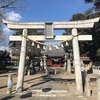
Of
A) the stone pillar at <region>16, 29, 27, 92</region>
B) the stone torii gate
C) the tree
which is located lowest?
the stone pillar at <region>16, 29, 27, 92</region>

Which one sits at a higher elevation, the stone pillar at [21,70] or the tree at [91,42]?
the tree at [91,42]

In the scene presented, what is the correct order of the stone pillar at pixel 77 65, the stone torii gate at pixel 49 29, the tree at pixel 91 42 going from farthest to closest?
the tree at pixel 91 42 < the stone torii gate at pixel 49 29 < the stone pillar at pixel 77 65

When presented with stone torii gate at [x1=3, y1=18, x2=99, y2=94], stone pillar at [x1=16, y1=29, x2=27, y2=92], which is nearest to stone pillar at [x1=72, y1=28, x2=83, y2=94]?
stone torii gate at [x1=3, y1=18, x2=99, y2=94]

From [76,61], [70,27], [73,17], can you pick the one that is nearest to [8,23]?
[70,27]

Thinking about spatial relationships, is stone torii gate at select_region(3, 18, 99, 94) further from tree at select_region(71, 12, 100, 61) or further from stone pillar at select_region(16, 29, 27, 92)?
tree at select_region(71, 12, 100, 61)

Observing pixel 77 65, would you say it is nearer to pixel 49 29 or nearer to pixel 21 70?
pixel 49 29

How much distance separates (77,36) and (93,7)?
35.6 ft

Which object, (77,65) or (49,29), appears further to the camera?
(49,29)

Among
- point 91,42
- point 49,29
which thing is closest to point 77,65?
point 49,29

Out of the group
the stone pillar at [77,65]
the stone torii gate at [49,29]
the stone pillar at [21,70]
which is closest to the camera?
the stone pillar at [77,65]

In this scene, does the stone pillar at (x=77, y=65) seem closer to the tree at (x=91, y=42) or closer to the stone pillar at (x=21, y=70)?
the stone pillar at (x=21, y=70)

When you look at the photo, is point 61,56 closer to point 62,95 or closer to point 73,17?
point 73,17

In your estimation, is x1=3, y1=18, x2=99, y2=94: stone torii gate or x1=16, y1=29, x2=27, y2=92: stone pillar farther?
x1=3, y1=18, x2=99, y2=94: stone torii gate

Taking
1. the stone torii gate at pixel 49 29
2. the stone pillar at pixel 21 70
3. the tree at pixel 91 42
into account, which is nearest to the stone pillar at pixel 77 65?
the stone torii gate at pixel 49 29
